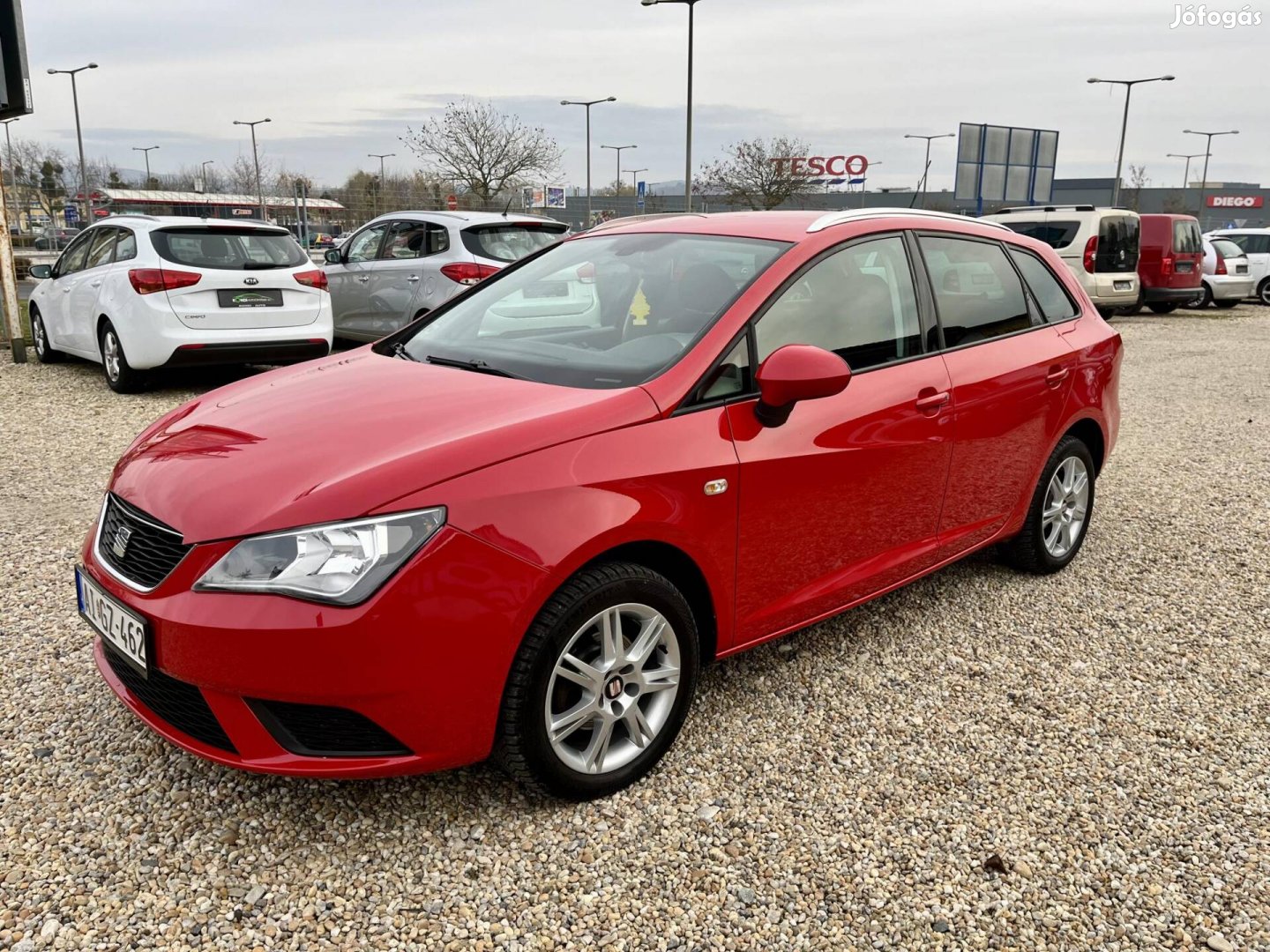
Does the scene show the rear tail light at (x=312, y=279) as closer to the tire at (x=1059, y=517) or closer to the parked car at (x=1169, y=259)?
the tire at (x=1059, y=517)

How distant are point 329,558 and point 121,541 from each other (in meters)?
0.78

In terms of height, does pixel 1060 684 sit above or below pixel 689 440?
below

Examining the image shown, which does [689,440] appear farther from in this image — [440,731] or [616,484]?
[440,731]

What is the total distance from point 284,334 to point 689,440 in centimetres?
672

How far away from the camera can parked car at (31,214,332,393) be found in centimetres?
806

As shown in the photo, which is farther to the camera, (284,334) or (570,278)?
(284,334)

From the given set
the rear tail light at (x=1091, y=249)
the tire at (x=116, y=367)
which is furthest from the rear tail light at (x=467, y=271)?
the rear tail light at (x=1091, y=249)

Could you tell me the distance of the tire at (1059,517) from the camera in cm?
438

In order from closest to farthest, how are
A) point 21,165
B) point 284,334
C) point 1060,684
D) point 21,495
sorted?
1. point 1060,684
2. point 21,495
3. point 284,334
4. point 21,165

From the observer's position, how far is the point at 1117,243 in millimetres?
16328

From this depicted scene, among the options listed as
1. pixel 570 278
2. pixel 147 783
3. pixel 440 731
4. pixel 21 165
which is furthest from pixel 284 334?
pixel 21 165

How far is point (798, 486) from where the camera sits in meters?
3.06

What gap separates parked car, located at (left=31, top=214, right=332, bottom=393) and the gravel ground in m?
4.40

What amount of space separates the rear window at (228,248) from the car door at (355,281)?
146 centimetres
